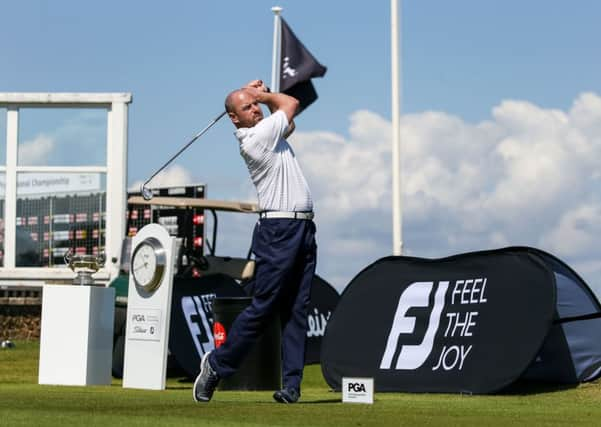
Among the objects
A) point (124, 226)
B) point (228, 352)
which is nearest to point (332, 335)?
point (228, 352)

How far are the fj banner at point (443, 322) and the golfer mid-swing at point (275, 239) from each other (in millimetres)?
2081

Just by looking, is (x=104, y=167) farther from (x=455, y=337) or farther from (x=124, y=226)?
(x=455, y=337)

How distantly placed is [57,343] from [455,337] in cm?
332

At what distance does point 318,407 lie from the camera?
6.32 meters

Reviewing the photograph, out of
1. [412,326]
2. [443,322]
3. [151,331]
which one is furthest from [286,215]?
[151,331]

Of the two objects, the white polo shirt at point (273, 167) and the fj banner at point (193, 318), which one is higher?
the white polo shirt at point (273, 167)

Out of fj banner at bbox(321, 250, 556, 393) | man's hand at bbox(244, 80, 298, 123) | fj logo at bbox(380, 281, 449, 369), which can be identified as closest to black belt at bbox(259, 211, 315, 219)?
man's hand at bbox(244, 80, 298, 123)

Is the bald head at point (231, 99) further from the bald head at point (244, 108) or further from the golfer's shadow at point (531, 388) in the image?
the golfer's shadow at point (531, 388)

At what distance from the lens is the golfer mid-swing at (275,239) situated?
6.43 m

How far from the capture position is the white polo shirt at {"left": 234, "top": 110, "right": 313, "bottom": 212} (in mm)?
6445

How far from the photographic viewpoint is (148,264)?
972 centimetres

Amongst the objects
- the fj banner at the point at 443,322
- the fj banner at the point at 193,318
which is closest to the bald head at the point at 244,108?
the fj banner at the point at 443,322

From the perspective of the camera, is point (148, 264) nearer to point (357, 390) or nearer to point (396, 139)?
point (357, 390)

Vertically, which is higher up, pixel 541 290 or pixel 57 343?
pixel 541 290
